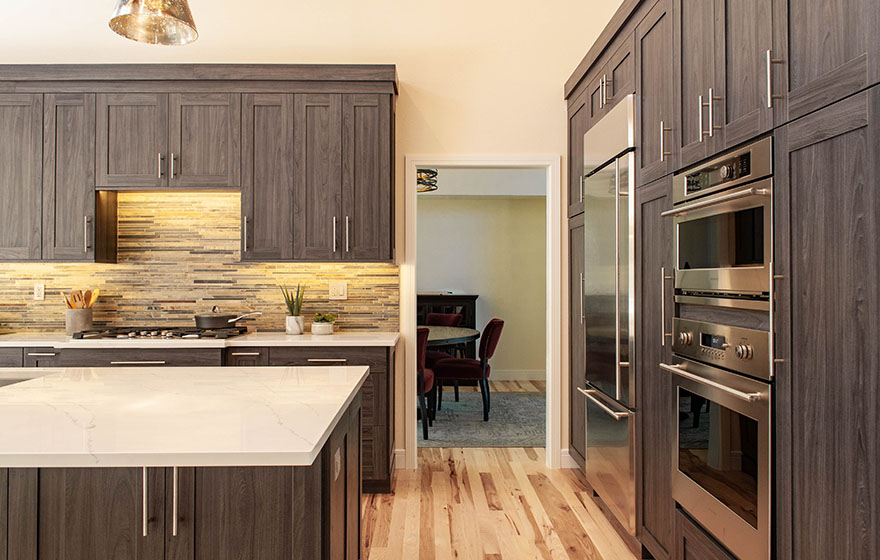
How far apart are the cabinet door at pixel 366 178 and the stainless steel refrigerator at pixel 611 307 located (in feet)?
3.90

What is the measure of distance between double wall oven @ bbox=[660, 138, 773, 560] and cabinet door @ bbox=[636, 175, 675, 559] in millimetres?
74

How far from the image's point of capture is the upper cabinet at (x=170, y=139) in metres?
3.59

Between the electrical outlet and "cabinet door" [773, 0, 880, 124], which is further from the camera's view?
the electrical outlet

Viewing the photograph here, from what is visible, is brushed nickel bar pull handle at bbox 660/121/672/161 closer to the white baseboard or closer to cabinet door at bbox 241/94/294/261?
cabinet door at bbox 241/94/294/261

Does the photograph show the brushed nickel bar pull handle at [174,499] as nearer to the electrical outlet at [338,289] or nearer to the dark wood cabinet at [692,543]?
the dark wood cabinet at [692,543]

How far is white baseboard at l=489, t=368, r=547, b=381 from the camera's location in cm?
729

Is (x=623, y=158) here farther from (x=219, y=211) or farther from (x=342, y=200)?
(x=219, y=211)

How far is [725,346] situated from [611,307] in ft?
3.27

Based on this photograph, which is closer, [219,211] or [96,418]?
[96,418]

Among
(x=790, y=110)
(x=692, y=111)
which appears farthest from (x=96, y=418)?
(x=692, y=111)

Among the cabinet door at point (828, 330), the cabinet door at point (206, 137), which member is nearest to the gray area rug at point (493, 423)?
the cabinet door at point (206, 137)

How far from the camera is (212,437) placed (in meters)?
1.32

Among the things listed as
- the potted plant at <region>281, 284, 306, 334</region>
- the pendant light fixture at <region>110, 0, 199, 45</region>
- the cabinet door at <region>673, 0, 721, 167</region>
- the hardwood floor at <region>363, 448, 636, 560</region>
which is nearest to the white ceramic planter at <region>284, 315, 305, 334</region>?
the potted plant at <region>281, 284, 306, 334</region>

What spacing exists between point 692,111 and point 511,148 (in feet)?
6.52
